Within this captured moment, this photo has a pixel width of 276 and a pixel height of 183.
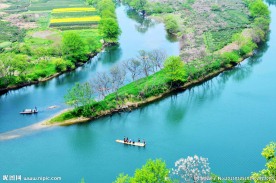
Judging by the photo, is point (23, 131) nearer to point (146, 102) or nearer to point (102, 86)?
point (102, 86)

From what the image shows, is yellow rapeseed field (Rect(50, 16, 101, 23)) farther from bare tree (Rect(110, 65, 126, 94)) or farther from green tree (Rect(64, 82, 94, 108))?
green tree (Rect(64, 82, 94, 108))

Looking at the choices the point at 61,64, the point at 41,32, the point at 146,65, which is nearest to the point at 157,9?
the point at 41,32

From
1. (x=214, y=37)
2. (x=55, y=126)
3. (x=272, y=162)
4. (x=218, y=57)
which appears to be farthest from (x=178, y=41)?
(x=272, y=162)

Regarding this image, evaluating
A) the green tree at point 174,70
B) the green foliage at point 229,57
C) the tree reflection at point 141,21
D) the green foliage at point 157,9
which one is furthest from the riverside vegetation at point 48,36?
the green foliage at point 229,57

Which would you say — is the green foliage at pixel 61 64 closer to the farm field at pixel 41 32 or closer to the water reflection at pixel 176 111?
the farm field at pixel 41 32

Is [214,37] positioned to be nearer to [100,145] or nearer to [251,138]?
[251,138]
